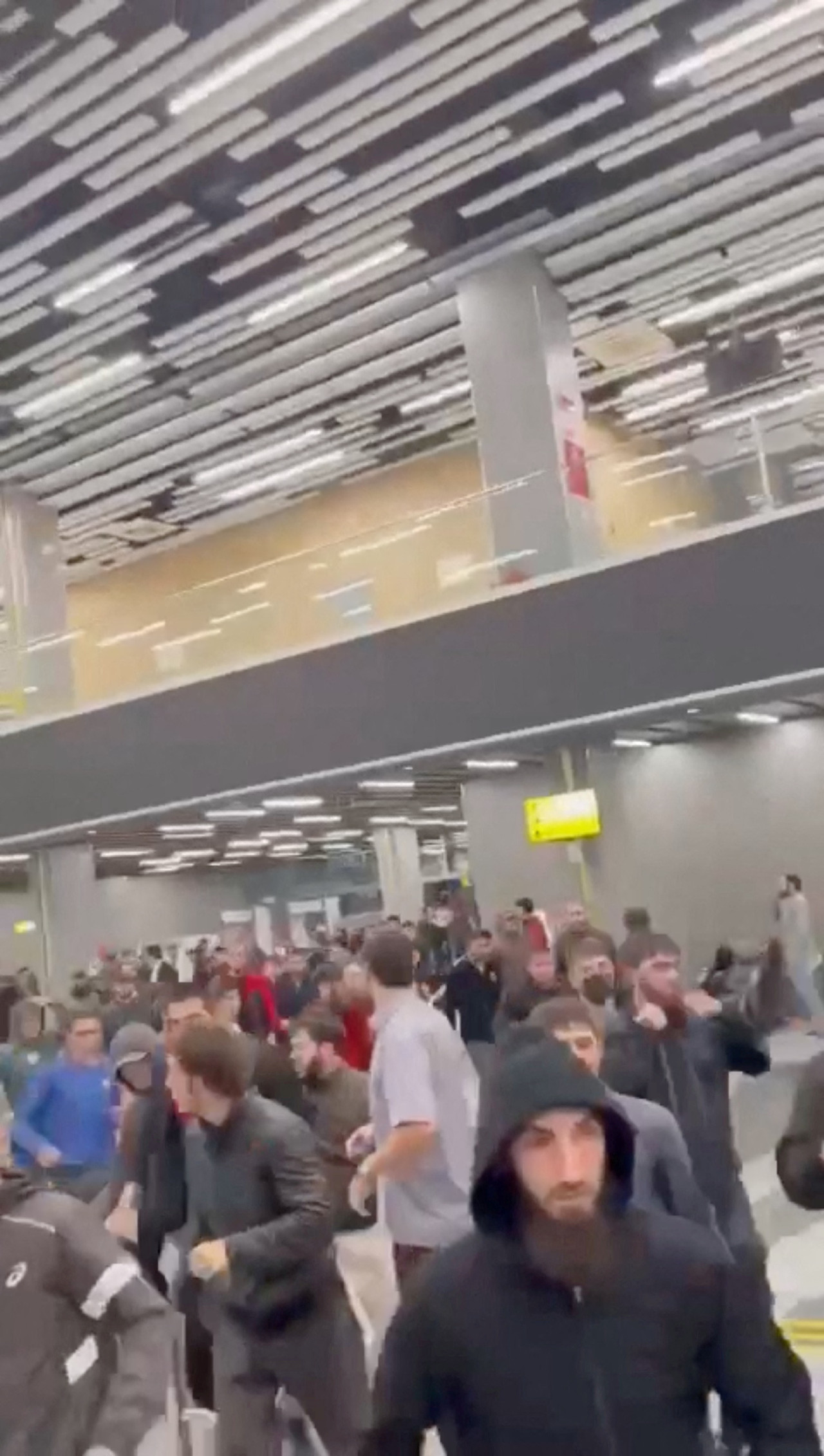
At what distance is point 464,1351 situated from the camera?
1942 mm

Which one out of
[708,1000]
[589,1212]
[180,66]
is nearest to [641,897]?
[180,66]

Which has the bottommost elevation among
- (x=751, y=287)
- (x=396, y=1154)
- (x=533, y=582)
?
(x=396, y=1154)

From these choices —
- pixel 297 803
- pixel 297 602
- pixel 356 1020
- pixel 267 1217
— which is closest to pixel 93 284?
pixel 297 602

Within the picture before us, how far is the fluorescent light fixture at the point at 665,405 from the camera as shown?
1916cm

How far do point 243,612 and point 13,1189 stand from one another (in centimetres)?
1183

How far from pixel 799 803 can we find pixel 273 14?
33.4 ft

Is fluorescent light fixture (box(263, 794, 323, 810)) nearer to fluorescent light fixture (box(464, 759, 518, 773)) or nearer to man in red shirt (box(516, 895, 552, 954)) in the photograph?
fluorescent light fixture (box(464, 759, 518, 773))

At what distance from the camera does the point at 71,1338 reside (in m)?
2.88

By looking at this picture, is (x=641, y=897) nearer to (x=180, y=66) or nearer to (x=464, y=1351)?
(x=180, y=66)

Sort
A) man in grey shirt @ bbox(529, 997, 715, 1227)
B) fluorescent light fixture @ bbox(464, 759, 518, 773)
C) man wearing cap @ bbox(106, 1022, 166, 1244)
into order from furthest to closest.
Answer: fluorescent light fixture @ bbox(464, 759, 518, 773), man wearing cap @ bbox(106, 1022, 166, 1244), man in grey shirt @ bbox(529, 997, 715, 1227)

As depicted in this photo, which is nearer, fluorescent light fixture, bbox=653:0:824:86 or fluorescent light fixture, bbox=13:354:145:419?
fluorescent light fixture, bbox=653:0:824:86

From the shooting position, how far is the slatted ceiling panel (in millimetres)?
10852

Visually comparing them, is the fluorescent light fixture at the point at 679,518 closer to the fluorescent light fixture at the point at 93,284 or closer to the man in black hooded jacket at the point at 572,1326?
the fluorescent light fixture at the point at 93,284

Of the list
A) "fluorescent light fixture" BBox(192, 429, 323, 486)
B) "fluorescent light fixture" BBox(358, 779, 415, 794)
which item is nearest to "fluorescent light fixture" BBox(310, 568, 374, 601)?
"fluorescent light fixture" BBox(358, 779, 415, 794)
